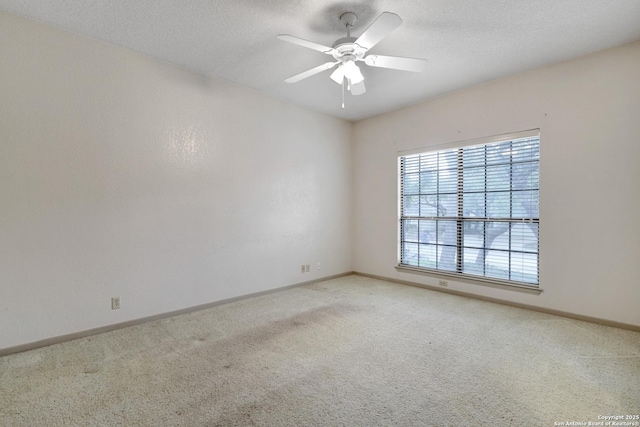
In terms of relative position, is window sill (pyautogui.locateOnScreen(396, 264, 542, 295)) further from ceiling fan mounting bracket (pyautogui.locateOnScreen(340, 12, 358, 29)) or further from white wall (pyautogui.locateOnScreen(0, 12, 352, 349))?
ceiling fan mounting bracket (pyautogui.locateOnScreen(340, 12, 358, 29))

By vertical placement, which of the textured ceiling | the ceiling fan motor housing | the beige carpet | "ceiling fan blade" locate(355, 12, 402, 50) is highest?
the textured ceiling

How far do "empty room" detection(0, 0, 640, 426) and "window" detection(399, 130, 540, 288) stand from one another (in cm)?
3

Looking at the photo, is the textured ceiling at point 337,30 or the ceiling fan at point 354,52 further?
the textured ceiling at point 337,30

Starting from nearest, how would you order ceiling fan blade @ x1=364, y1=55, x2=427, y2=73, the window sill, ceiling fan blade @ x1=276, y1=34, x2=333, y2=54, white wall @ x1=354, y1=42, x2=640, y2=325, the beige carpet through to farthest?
the beige carpet → ceiling fan blade @ x1=276, y1=34, x2=333, y2=54 → ceiling fan blade @ x1=364, y1=55, x2=427, y2=73 → white wall @ x1=354, y1=42, x2=640, y2=325 → the window sill

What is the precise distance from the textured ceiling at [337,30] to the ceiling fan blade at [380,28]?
1.09 feet

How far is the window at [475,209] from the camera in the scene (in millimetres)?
3510

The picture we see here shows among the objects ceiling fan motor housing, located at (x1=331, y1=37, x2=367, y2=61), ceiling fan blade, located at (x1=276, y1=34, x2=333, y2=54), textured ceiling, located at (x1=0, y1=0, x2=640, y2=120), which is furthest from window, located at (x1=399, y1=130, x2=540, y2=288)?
ceiling fan blade, located at (x1=276, y1=34, x2=333, y2=54)

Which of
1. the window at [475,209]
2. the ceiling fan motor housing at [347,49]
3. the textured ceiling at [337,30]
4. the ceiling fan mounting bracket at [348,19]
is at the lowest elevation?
the window at [475,209]

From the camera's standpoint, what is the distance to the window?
138 inches

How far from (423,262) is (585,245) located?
1.91 metres

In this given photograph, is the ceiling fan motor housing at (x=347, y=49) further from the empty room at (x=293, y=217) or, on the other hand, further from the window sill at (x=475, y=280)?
the window sill at (x=475, y=280)

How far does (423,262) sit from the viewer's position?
4508 millimetres

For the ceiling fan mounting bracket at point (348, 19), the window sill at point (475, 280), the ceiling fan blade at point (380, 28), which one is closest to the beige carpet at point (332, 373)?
the window sill at point (475, 280)

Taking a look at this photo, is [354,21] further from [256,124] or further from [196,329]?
[196,329]
